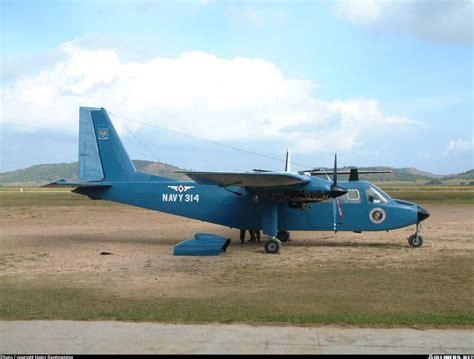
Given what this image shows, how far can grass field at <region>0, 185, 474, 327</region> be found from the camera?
903 cm

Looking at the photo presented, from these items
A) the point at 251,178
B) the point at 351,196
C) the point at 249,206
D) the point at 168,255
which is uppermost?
the point at 251,178

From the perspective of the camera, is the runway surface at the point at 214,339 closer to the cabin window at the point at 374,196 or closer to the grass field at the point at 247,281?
the grass field at the point at 247,281

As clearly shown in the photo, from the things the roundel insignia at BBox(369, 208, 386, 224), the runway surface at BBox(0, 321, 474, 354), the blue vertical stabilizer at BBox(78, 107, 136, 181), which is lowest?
the runway surface at BBox(0, 321, 474, 354)

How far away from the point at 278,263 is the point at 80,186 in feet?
29.7

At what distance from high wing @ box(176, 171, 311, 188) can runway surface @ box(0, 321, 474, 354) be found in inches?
340

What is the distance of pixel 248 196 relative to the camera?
65.7 feet

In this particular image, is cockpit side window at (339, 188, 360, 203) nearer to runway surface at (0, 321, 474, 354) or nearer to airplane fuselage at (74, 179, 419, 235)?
airplane fuselage at (74, 179, 419, 235)

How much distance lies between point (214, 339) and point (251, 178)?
1019 centimetres

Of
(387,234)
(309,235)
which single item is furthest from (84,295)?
(387,234)

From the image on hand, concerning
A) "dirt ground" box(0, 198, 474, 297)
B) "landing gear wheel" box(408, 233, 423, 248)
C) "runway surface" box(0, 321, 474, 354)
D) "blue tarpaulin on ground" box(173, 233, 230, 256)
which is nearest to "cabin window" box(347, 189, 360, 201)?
"dirt ground" box(0, 198, 474, 297)

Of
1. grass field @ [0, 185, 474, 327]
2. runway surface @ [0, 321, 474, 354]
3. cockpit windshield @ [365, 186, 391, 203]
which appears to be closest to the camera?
runway surface @ [0, 321, 474, 354]

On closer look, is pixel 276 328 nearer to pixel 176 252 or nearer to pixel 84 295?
pixel 84 295

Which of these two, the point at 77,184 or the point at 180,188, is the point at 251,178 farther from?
the point at 77,184

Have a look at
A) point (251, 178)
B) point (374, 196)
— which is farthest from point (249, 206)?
point (374, 196)
